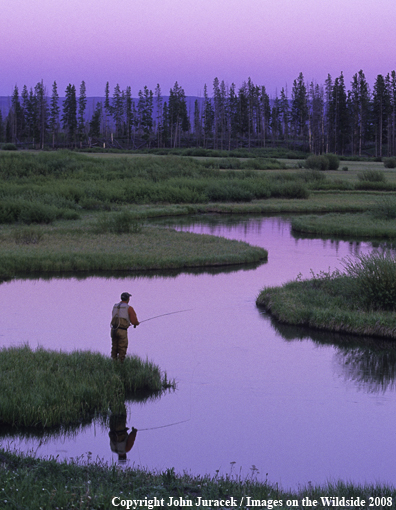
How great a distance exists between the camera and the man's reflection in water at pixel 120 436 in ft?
30.7

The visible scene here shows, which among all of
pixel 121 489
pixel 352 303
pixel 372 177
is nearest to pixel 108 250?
pixel 352 303

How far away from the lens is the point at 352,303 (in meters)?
17.1

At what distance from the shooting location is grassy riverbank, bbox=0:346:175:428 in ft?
31.9

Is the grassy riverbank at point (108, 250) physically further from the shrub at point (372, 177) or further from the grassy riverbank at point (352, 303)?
the shrub at point (372, 177)

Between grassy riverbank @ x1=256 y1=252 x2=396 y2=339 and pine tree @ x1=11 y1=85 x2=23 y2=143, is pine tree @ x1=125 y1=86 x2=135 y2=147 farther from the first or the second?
grassy riverbank @ x1=256 y1=252 x2=396 y2=339

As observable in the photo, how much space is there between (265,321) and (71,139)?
4337 inches

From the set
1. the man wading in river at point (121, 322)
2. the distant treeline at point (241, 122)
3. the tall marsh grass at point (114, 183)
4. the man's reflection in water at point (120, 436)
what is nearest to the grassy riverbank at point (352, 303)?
the man wading in river at point (121, 322)

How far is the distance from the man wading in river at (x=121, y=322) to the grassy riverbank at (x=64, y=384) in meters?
0.25

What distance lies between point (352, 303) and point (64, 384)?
9016 millimetres

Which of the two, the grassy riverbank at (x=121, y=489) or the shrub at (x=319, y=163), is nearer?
the grassy riverbank at (x=121, y=489)

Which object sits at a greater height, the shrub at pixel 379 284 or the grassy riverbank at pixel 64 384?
the shrub at pixel 379 284

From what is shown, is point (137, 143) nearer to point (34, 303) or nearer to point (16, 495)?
point (34, 303)

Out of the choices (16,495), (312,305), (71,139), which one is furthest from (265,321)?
(71,139)

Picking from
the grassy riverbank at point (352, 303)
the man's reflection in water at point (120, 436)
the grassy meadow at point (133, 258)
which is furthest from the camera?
the grassy riverbank at point (352, 303)
